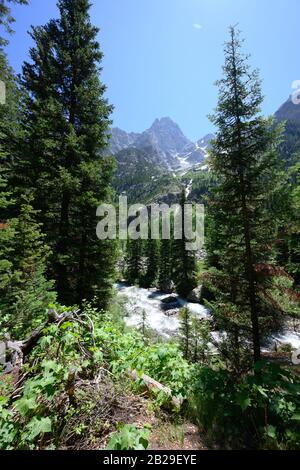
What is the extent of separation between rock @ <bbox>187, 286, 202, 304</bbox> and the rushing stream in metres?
0.98

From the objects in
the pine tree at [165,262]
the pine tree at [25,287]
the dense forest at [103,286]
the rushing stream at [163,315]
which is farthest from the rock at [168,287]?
the pine tree at [25,287]

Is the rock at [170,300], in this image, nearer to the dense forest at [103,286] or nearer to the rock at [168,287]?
the rock at [168,287]

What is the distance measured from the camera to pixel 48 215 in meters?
9.63

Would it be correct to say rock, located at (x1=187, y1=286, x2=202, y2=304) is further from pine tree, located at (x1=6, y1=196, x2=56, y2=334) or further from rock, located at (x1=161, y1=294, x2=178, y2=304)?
pine tree, located at (x1=6, y1=196, x2=56, y2=334)

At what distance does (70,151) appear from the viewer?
1072cm

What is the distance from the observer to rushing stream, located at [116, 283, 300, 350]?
22.0 m

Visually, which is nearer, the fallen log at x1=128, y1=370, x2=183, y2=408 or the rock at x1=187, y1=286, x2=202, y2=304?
the fallen log at x1=128, y1=370, x2=183, y2=408

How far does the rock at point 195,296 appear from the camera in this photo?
3588 centimetres

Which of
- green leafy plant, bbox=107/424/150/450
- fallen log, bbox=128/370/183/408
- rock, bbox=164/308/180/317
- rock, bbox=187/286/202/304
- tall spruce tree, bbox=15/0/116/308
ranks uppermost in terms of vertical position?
tall spruce tree, bbox=15/0/116/308

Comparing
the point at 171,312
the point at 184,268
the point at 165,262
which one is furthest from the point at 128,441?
the point at 165,262

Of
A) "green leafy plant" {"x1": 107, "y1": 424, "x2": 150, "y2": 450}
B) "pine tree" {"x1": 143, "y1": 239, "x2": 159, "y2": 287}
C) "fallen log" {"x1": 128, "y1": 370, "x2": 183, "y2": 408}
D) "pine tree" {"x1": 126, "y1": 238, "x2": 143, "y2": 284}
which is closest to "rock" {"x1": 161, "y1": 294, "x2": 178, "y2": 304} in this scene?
"pine tree" {"x1": 143, "y1": 239, "x2": 159, "y2": 287}

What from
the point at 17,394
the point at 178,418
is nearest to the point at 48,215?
the point at 17,394

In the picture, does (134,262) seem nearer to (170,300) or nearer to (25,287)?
(170,300)

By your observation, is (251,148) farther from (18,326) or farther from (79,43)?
(79,43)
